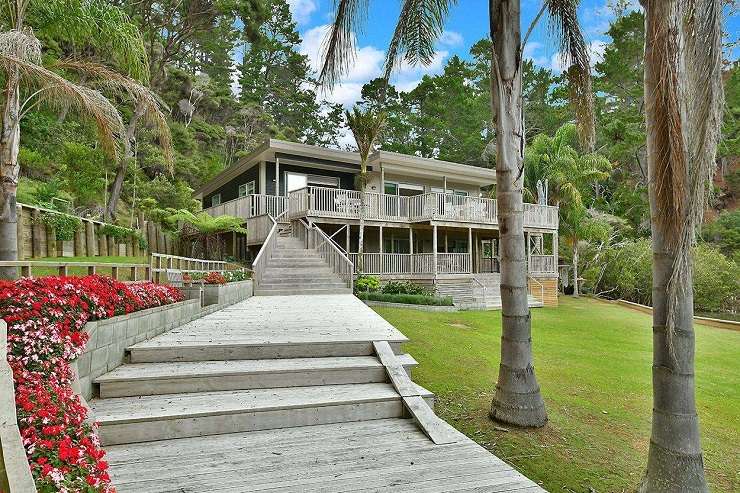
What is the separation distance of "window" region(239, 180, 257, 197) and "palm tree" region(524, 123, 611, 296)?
1453cm

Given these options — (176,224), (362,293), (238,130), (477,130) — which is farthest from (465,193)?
(238,130)

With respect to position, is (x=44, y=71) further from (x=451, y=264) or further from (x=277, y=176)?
(x=451, y=264)

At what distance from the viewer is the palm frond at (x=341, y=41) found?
A: 514 centimetres

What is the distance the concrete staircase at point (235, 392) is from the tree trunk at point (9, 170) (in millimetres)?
3144

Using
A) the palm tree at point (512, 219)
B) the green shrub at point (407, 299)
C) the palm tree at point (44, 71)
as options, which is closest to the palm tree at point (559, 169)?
the green shrub at point (407, 299)

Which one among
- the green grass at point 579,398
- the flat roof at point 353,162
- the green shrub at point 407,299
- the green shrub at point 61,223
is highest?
the flat roof at point 353,162

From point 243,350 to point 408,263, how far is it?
12.6 metres

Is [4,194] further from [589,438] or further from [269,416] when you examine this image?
[589,438]

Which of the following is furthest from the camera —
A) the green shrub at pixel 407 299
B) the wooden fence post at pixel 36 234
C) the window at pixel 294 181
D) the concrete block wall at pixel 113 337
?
the window at pixel 294 181

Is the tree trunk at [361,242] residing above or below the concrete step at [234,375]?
above

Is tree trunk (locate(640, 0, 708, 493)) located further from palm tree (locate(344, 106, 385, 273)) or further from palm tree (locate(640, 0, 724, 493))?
palm tree (locate(344, 106, 385, 273))

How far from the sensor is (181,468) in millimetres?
2578

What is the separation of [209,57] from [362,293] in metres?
40.7

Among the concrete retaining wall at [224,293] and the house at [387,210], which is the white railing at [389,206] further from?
the concrete retaining wall at [224,293]
